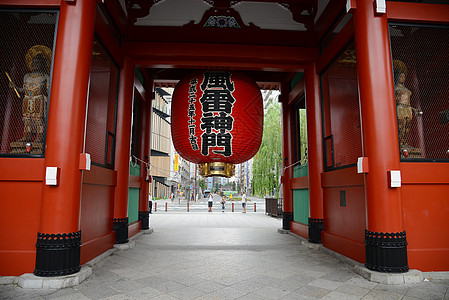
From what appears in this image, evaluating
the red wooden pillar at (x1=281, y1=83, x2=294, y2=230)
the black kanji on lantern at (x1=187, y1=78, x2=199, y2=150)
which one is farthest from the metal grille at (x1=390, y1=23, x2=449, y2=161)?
the red wooden pillar at (x1=281, y1=83, x2=294, y2=230)

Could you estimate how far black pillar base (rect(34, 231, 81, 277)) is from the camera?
3.96 metres

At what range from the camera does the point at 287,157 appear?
376 inches

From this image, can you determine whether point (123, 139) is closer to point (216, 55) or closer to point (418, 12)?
point (216, 55)

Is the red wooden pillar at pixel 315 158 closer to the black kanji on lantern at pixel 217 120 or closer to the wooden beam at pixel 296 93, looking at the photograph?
the wooden beam at pixel 296 93

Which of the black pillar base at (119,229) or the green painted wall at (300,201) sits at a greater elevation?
the green painted wall at (300,201)

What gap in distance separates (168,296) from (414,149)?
486cm

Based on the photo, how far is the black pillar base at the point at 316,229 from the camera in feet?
22.1

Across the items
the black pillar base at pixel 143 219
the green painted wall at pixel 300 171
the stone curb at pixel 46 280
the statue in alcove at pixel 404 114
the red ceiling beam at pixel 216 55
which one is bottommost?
the stone curb at pixel 46 280

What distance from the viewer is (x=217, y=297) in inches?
140

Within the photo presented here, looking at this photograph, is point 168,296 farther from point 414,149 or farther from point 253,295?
point 414,149

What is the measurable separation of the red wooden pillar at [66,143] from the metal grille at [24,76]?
0.66m

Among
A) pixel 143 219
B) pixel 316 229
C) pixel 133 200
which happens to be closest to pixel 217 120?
pixel 316 229

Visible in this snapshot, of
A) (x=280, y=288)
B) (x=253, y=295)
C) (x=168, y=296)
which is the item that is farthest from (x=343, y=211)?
(x=168, y=296)

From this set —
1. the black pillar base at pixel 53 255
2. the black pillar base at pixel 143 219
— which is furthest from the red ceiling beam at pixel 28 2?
the black pillar base at pixel 143 219
